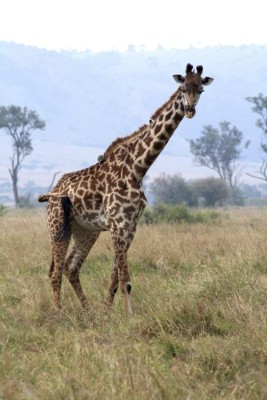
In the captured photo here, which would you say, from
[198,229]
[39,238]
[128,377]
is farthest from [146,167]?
[198,229]

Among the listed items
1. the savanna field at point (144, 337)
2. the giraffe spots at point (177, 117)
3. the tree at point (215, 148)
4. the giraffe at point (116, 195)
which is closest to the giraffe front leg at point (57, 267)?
the giraffe at point (116, 195)

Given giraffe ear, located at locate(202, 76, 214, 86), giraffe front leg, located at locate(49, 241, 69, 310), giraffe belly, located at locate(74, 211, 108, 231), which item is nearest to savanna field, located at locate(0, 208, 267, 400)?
giraffe front leg, located at locate(49, 241, 69, 310)

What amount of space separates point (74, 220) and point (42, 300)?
1.13m

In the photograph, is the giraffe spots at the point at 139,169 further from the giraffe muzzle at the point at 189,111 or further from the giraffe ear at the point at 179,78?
the giraffe ear at the point at 179,78

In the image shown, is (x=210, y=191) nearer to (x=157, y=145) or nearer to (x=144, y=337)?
(x=157, y=145)

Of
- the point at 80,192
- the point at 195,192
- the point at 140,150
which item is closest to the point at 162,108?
the point at 140,150

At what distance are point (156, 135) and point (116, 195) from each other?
31.9 inches

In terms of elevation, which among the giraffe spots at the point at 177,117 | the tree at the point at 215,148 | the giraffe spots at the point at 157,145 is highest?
the giraffe spots at the point at 177,117

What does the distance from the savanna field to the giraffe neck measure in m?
1.42

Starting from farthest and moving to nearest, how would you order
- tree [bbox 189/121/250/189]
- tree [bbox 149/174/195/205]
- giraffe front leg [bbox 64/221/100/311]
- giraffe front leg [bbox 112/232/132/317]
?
tree [bbox 189/121/250/189]
tree [bbox 149/174/195/205]
giraffe front leg [bbox 64/221/100/311]
giraffe front leg [bbox 112/232/132/317]

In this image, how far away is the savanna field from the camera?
4.70 meters

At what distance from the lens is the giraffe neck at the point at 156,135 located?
26.1ft

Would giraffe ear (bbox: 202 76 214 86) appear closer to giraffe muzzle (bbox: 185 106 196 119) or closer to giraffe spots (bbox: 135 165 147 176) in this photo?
giraffe muzzle (bbox: 185 106 196 119)

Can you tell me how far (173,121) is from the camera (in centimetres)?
796
